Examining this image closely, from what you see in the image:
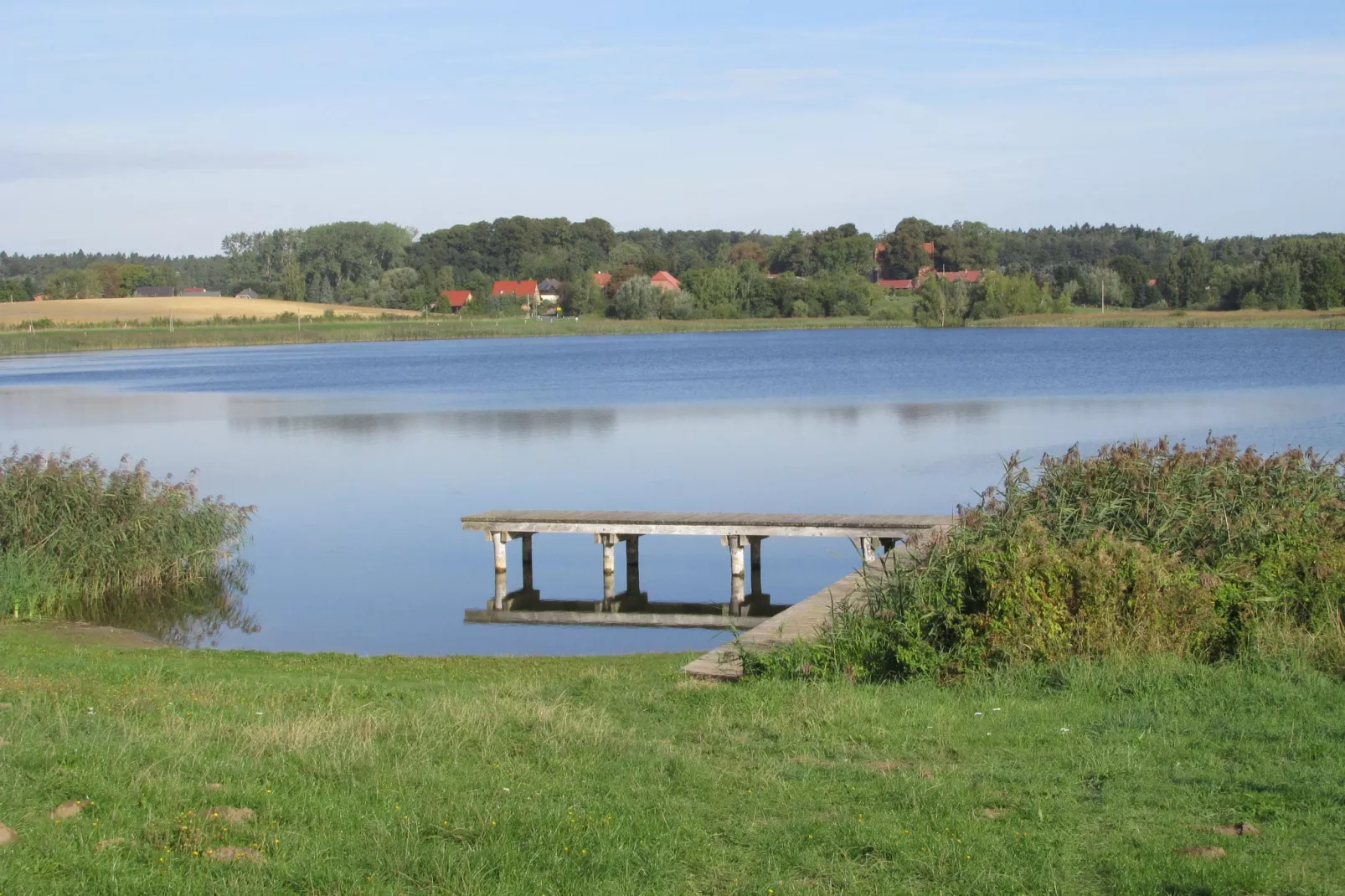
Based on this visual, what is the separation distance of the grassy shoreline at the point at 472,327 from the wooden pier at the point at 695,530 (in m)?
75.7

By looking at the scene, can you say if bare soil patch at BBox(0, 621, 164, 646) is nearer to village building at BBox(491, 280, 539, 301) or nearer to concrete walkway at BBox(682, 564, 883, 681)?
concrete walkway at BBox(682, 564, 883, 681)

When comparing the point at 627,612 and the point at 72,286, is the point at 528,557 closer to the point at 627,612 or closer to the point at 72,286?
the point at 627,612

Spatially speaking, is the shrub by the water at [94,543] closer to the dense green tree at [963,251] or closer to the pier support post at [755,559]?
the pier support post at [755,559]

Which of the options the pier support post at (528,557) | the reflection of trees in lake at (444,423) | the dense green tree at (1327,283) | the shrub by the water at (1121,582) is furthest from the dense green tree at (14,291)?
the shrub by the water at (1121,582)

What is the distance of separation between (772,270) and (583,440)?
394 feet

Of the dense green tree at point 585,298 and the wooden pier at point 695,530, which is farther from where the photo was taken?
the dense green tree at point 585,298

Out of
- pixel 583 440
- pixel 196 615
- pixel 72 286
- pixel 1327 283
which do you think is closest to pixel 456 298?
pixel 72 286

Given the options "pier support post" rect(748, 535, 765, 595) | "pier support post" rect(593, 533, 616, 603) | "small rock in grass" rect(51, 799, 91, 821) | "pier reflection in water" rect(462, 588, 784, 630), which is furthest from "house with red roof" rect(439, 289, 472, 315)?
"small rock in grass" rect(51, 799, 91, 821)

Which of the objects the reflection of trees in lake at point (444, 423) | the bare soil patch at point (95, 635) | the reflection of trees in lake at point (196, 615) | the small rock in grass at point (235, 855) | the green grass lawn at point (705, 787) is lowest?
the reflection of trees in lake at point (196, 615)

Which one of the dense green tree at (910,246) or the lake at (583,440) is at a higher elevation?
the dense green tree at (910,246)

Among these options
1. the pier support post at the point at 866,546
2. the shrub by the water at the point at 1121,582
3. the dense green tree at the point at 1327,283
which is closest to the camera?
the shrub by the water at the point at 1121,582

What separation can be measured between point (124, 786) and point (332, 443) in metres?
29.5

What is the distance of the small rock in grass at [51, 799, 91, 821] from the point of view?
5.84m

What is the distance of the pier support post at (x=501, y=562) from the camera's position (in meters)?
18.2
